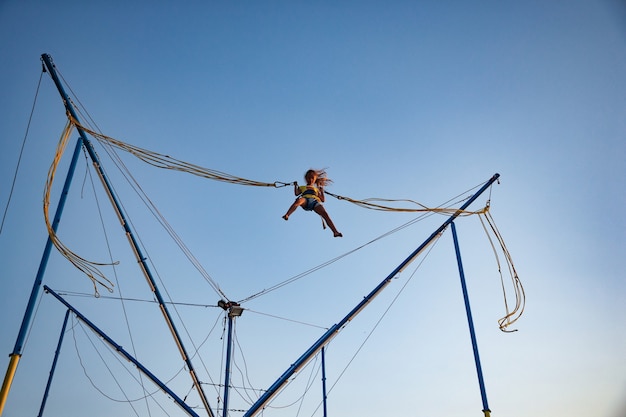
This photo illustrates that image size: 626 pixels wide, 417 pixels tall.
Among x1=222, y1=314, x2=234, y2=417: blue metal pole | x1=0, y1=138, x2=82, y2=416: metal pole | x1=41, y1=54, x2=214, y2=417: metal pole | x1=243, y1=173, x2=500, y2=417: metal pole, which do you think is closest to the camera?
x1=0, y1=138, x2=82, y2=416: metal pole

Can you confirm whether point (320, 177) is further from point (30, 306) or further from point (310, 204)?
point (30, 306)

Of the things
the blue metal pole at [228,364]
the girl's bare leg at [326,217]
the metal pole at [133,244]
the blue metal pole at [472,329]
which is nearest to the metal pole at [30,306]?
the metal pole at [133,244]

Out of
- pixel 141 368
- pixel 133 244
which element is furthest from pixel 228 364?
pixel 133 244

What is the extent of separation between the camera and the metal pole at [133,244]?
8594mm

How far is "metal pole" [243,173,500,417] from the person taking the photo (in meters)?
9.92

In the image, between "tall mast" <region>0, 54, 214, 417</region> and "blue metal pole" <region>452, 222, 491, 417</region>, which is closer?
"tall mast" <region>0, 54, 214, 417</region>

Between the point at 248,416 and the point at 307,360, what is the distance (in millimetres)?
1871

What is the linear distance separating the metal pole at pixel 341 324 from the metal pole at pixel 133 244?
3.01 metres

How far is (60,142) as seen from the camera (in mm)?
8414

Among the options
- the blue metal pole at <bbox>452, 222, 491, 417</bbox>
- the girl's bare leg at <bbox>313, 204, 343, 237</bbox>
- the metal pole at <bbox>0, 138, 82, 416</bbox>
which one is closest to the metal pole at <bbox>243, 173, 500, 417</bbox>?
the blue metal pole at <bbox>452, 222, 491, 417</bbox>

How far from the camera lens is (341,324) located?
10797mm

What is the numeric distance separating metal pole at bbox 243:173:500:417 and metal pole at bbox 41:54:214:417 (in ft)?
9.87

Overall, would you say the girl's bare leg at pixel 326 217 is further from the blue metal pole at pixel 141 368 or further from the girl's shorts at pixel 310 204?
the blue metal pole at pixel 141 368

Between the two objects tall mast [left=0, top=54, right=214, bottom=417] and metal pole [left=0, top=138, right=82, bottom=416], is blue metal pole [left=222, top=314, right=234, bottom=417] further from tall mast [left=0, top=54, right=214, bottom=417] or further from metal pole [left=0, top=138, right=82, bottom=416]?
metal pole [left=0, top=138, right=82, bottom=416]
